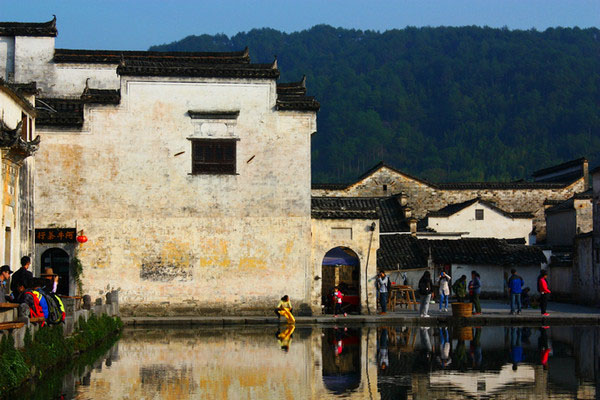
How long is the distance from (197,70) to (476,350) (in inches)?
597

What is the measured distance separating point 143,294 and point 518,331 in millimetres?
11930

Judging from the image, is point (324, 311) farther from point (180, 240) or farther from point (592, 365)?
point (592, 365)

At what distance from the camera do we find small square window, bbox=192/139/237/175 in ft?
105

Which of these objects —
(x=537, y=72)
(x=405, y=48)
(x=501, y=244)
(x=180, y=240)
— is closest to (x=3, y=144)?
(x=180, y=240)

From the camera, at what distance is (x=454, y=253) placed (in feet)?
143

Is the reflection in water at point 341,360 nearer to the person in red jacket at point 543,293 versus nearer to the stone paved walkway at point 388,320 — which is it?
the stone paved walkway at point 388,320

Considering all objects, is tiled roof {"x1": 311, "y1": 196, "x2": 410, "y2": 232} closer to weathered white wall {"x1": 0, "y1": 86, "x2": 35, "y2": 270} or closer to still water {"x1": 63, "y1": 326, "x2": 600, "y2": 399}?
weathered white wall {"x1": 0, "y1": 86, "x2": 35, "y2": 270}

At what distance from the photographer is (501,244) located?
44469mm

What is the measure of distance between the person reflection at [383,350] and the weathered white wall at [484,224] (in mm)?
26858

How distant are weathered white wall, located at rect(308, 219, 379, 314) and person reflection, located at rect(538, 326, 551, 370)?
6.49m

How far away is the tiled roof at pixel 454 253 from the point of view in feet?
140

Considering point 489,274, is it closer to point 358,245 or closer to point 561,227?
point 358,245

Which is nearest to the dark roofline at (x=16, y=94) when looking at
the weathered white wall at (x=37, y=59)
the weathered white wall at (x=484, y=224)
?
the weathered white wall at (x=37, y=59)

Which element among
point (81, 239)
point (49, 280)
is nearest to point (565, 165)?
point (81, 239)
